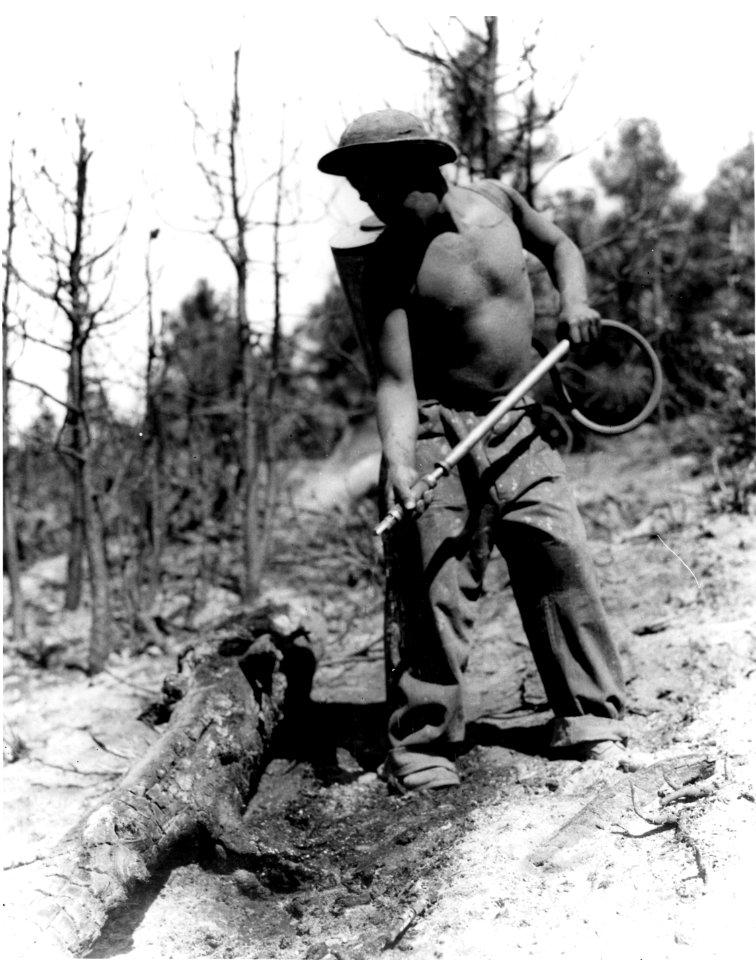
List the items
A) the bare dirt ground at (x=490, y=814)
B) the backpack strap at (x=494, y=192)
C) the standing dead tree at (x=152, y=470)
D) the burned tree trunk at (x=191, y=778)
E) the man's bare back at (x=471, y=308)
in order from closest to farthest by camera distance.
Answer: the bare dirt ground at (x=490, y=814)
the burned tree trunk at (x=191, y=778)
the man's bare back at (x=471, y=308)
the backpack strap at (x=494, y=192)
the standing dead tree at (x=152, y=470)

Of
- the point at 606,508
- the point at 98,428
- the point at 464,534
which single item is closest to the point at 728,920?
the point at 464,534

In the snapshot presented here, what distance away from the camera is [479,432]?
3.27 metres

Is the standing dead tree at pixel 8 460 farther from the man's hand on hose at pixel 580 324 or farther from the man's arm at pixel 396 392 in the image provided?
the man's hand on hose at pixel 580 324

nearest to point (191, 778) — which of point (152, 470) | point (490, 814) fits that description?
point (490, 814)

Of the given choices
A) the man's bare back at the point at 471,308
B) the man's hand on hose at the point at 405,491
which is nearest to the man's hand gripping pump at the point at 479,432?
the man's hand on hose at the point at 405,491

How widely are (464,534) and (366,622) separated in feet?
8.37

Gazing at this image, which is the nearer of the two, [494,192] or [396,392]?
[396,392]

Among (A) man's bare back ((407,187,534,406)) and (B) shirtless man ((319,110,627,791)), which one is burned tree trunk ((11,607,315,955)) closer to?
(B) shirtless man ((319,110,627,791))

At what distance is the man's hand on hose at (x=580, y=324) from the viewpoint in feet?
11.1

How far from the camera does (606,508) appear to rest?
22.7ft

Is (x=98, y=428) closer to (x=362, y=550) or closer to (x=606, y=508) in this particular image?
(x=362, y=550)

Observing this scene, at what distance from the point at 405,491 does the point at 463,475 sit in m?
0.35

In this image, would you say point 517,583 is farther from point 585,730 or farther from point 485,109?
point 485,109

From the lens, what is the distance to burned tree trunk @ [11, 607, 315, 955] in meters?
2.64
